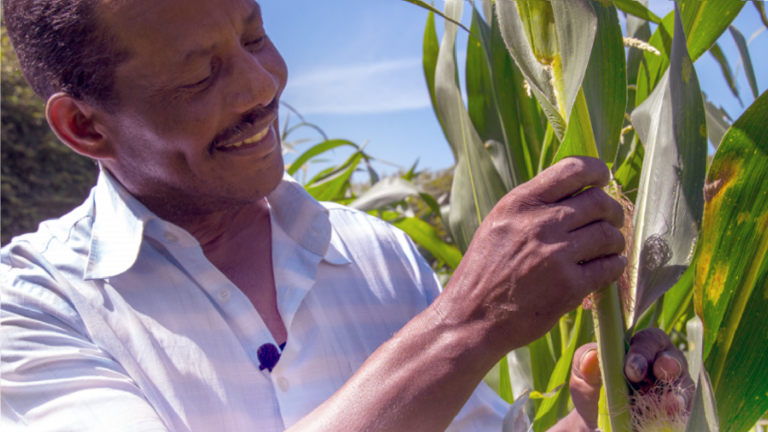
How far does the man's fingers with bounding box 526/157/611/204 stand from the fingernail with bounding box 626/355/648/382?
13 centimetres

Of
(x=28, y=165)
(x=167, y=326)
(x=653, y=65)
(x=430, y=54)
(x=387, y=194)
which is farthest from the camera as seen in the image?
(x=28, y=165)

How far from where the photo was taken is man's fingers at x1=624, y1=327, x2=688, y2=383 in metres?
0.41

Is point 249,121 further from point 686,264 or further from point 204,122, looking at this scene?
point 686,264

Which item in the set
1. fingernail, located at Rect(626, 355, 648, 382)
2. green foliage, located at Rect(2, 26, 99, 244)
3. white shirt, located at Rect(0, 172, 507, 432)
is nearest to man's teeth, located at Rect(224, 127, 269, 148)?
white shirt, located at Rect(0, 172, 507, 432)

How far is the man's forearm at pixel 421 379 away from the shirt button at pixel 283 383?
0.16 metres

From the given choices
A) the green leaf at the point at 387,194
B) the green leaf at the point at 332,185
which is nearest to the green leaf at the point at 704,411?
the green leaf at the point at 387,194

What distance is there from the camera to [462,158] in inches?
30.8

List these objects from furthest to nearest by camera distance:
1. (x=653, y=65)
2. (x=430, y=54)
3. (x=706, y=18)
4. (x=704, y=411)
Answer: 1. (x=430, y=54)
2. (x=653, y=65)
3. (x=706, y=18)
4. (x=704, y=411)

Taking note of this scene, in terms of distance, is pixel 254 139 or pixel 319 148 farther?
pixel 319 148

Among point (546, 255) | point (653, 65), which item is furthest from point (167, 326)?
point (653, 65)

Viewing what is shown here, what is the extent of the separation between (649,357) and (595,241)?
119 mm

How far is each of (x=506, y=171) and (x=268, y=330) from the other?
42 cm

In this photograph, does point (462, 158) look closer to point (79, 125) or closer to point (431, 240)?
point (431, 240)

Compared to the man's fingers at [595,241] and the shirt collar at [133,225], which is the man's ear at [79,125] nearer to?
the shirt collar at [133,225]
